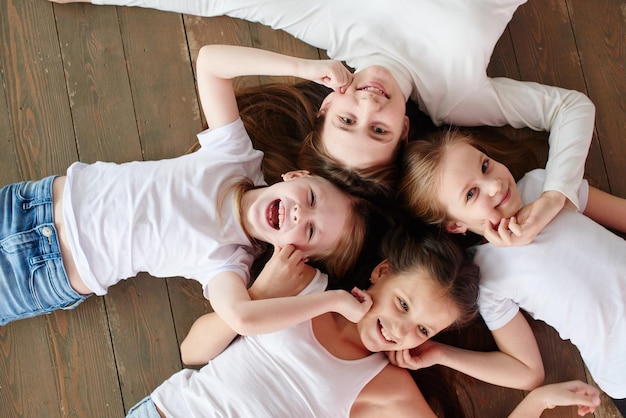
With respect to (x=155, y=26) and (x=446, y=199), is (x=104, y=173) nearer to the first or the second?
(x=155, y=26)

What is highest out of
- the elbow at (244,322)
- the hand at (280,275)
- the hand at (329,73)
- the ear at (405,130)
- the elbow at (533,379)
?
the hand at (329,73)

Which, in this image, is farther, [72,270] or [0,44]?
[0,44]

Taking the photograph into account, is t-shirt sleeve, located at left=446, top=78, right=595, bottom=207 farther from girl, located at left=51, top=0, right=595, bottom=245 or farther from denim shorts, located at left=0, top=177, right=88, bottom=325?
denim shorts, located at left=0, top=177, right=88, bottom=325

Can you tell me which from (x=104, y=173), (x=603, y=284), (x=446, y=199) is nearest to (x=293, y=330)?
(x=446, y=199)

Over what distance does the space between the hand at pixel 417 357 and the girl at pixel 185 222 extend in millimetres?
182

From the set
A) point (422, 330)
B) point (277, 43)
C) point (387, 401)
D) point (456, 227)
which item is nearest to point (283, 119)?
point (277, 43)

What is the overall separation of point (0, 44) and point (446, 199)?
1.22 m

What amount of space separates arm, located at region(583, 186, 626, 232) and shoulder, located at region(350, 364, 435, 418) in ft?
2.12

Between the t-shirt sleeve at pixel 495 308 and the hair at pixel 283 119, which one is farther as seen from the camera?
the hair at pixel 283 119

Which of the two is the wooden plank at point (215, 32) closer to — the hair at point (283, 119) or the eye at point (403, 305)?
the hair at point (283, 119)

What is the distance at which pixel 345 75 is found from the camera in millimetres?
1307

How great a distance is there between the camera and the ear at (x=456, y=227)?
1362mm

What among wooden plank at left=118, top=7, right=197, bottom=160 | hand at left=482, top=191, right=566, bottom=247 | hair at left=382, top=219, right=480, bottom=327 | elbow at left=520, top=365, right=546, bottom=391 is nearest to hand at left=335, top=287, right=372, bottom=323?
hair at left=382, top=219, right=480, bottom=327

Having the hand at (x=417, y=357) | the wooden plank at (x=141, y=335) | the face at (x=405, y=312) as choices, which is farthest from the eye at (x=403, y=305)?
the wooden plank at (x=141, y=335)
